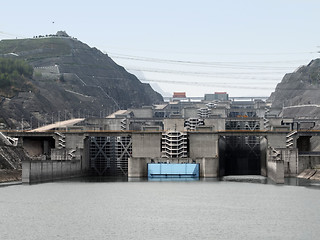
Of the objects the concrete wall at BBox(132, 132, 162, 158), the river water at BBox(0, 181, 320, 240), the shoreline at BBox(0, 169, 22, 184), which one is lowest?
the river water at BBox(0, 181, 320, 240)

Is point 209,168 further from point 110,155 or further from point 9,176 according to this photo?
point 9,176

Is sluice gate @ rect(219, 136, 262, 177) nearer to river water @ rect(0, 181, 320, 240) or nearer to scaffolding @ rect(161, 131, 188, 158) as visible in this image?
scaffolding @ rect(161, 131, 188, 158)

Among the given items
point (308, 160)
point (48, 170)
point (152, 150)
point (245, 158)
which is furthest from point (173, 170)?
point (245, 158)

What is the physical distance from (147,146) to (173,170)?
11.3 metres

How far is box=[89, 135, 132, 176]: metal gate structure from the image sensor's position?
552ft

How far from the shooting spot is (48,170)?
140 meters

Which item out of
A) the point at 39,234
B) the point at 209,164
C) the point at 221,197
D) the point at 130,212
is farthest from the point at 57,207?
the point at 209,164

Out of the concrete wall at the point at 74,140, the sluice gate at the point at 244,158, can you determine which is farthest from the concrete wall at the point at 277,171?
the concrete wall at the point at 74,140

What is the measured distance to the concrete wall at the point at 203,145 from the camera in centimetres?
15988

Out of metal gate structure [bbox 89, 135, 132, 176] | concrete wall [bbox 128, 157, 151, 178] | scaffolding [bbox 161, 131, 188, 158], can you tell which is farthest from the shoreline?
scaffolding [bbox 161, 131, 188, 158]

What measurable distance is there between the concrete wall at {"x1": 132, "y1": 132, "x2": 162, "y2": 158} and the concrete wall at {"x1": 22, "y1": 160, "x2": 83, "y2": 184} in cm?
1467

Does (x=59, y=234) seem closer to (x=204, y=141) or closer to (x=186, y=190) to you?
(x=186, y=190)

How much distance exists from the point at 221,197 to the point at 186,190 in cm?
1274

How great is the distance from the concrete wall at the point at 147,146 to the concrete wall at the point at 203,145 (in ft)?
26.9
